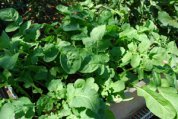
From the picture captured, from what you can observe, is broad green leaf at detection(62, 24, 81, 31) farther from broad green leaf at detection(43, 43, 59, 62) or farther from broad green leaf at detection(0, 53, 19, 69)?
broad green leaf at detection(0, 53, 19, 69)

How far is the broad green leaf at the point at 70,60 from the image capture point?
135cm

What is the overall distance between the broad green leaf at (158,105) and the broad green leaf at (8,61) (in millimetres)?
586

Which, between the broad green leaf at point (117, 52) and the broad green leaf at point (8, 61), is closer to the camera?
the broad green leaf at point (8, 61)

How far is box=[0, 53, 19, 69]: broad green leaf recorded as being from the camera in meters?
1.29

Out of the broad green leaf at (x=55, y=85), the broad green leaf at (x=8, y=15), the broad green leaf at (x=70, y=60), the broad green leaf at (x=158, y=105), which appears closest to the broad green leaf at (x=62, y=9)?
the broad green leaf at (x=8, y=15)

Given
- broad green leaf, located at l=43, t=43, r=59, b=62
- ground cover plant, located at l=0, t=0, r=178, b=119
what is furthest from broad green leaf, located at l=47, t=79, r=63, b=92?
broad green leaf, located at l=43, t=43, r=59, b=62

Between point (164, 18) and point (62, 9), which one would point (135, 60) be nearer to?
point (62, 9)

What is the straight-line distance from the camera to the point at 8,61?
131 cm

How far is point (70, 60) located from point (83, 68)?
7 cm

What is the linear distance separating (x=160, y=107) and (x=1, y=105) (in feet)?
2.19

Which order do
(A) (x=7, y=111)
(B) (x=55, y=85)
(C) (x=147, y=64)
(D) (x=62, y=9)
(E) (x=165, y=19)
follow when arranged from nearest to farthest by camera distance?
(A) (x=7, y=111)
(B) (x=55, y=85)
(C) (x=147, y=64)
(D) (x=62, y=9)
(E) (x=165, y=19)

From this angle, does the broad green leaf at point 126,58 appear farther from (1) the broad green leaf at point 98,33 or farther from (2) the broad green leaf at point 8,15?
(2) the broad green leaf at point 8,15

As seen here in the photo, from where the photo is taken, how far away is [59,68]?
4.82 feet

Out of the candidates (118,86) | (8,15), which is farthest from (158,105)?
(8,15)
